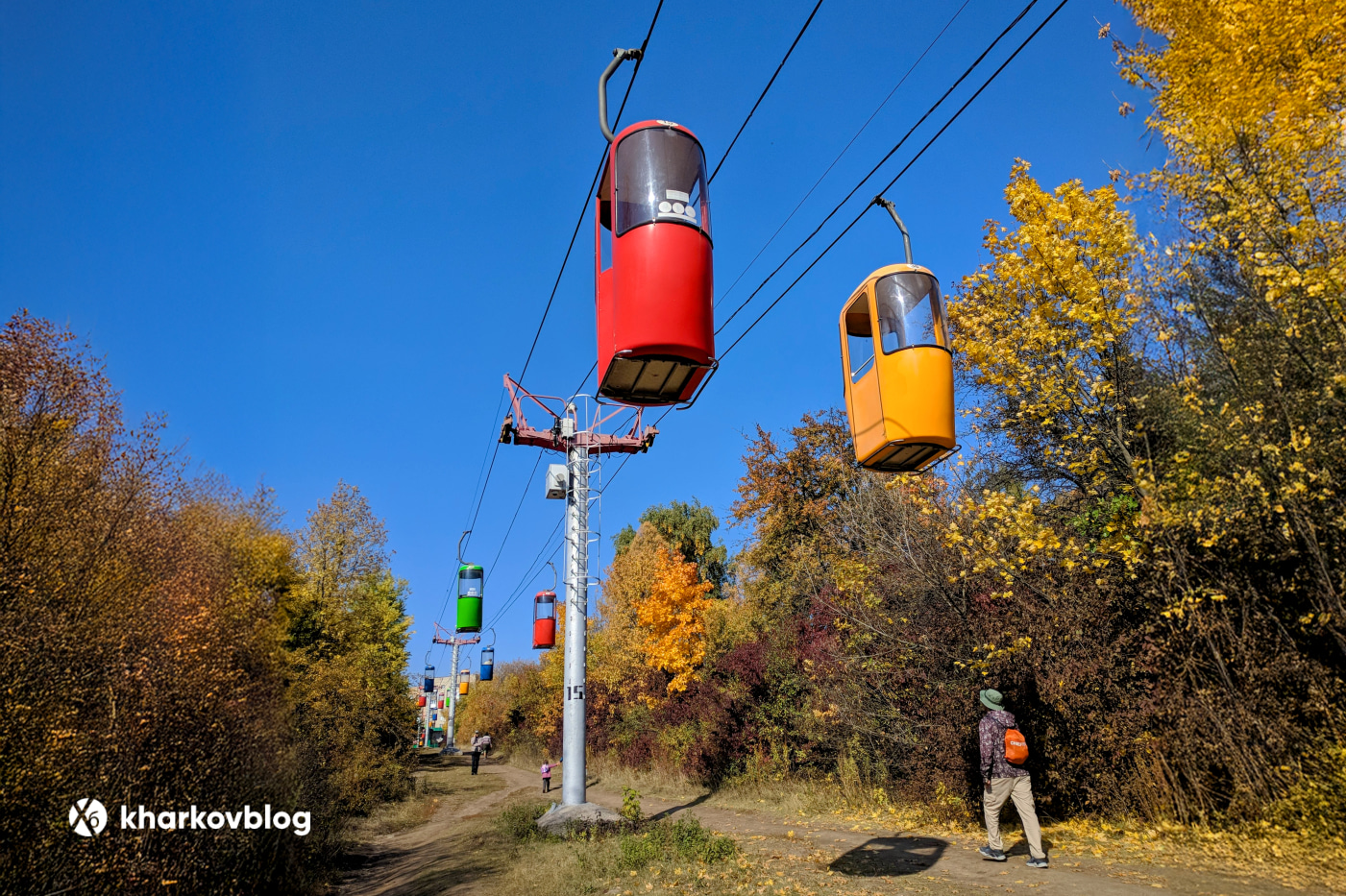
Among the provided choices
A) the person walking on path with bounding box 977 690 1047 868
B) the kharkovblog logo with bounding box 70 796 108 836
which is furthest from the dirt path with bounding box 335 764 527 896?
the person walking on path with bounding box 977 690 1047 868

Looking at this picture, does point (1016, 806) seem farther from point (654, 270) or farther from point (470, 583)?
point (470, 583)

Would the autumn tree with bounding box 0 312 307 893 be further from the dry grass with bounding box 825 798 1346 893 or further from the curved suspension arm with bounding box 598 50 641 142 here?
the dry grass with bounding box 825 798 1346 893

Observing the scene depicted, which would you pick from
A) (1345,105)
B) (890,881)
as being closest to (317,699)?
(890,881)

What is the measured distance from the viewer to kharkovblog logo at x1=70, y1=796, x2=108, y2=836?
24.2 feet

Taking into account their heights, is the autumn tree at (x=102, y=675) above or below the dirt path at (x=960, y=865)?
above

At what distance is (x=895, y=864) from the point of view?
9133 millimetres

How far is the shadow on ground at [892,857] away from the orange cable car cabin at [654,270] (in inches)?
268

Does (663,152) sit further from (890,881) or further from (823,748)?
(823,748)

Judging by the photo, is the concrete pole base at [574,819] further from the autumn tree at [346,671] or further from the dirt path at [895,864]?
the autumn tree at [346,671]

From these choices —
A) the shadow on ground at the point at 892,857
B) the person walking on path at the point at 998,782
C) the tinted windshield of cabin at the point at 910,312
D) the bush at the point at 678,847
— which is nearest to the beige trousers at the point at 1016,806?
the person walking on path at the point at 998,782

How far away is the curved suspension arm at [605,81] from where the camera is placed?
656 centimetres

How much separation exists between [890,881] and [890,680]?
574 centimetres

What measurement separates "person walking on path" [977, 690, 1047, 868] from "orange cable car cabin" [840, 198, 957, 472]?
3.53 meters

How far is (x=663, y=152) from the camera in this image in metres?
6.88
